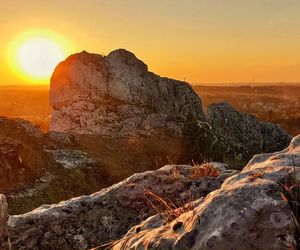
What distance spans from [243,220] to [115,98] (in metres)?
39.3

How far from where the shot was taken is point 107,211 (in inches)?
393

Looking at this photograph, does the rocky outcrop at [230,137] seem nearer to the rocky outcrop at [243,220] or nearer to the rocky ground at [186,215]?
the rocky ground at [186,215]

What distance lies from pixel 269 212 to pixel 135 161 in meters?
27.7

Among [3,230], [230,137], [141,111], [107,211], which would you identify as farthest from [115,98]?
[3,230]

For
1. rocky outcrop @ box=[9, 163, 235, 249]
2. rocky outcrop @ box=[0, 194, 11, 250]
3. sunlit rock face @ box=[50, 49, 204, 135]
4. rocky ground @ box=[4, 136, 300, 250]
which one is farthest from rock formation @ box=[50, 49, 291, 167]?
rocky outcrop @ box=[0, 194, 11, 250]

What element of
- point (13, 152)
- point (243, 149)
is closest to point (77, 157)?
point (13, 152)

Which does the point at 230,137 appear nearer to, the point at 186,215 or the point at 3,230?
the point at 3,230

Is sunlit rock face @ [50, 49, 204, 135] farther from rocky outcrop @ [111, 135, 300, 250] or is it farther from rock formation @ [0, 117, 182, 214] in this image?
rocky outcrop @ [111, 135, 300, 250]

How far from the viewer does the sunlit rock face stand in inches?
1610

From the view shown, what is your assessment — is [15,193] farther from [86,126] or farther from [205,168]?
[86,126]

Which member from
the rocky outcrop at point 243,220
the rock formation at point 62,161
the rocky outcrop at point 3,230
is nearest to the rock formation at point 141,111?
the rock formation at point 62,161

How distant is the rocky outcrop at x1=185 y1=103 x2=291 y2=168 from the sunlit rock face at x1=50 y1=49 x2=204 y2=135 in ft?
5.99

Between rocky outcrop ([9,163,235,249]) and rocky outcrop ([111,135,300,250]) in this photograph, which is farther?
rocky outcrop ([9,163,235,249])

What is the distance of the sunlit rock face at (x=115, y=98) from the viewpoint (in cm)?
4089
